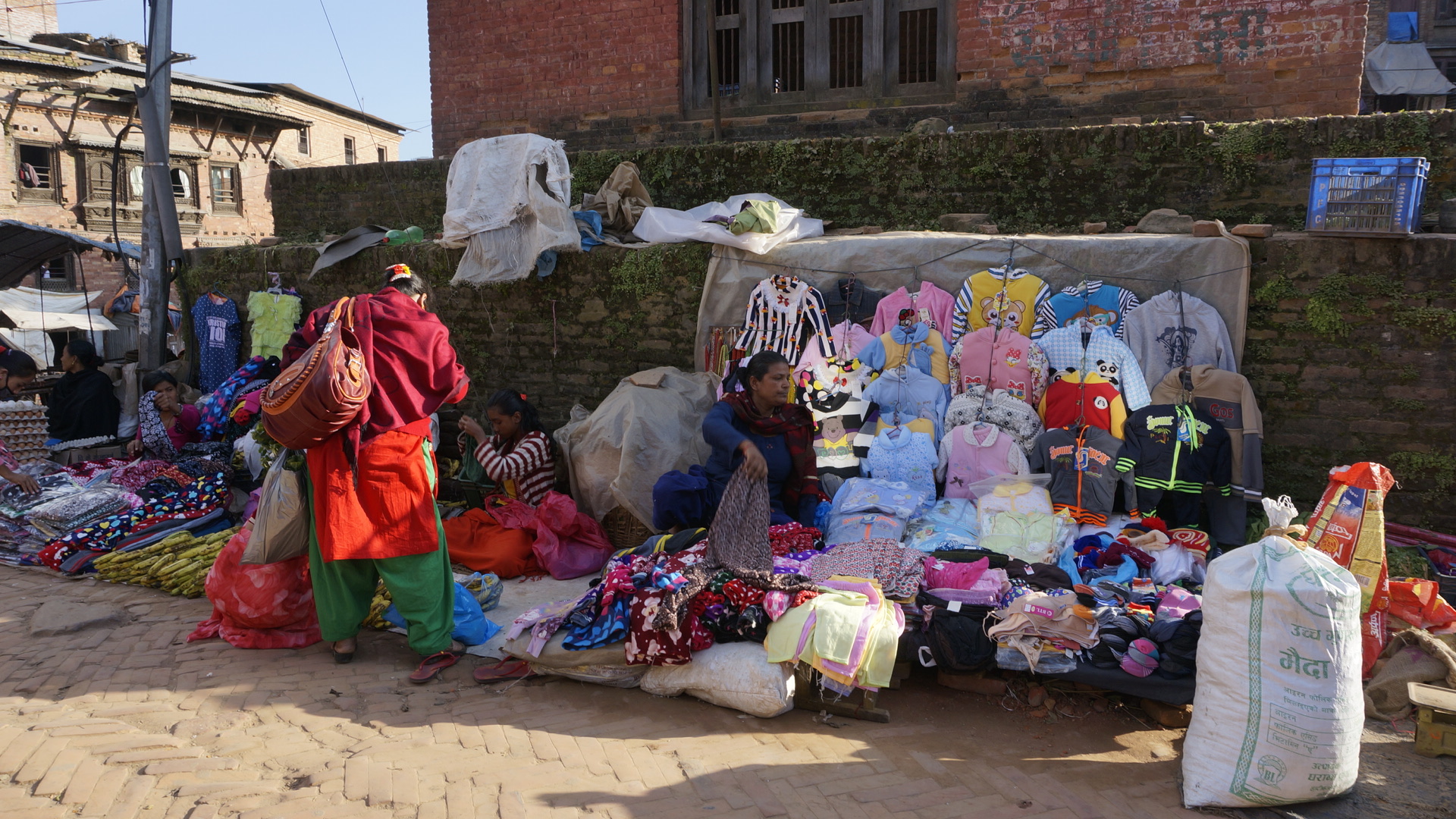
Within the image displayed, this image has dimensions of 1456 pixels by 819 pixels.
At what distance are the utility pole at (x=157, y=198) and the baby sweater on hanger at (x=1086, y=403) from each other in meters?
7.73

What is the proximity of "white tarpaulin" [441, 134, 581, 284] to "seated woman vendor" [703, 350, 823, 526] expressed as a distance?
2334mm

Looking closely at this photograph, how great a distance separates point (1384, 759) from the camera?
3324mm

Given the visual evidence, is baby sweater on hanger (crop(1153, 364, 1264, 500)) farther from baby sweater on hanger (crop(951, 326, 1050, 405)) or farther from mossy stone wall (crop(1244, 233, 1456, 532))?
baby sweater on hanger (crop(951, 326, 1050, 405))

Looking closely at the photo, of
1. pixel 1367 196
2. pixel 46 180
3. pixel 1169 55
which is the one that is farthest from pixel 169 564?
pixel 46 180

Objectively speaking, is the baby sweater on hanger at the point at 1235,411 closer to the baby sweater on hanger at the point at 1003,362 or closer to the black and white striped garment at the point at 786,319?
the baby sweater on hanger at the point at 1003,362

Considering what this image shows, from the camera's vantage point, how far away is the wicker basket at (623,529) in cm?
566

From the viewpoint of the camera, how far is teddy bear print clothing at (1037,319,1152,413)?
5.12 metres

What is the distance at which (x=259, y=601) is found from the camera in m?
4.27

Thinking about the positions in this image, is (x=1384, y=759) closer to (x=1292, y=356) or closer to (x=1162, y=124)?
(x=1292, y=356)

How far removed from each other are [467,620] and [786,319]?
283 centimetres

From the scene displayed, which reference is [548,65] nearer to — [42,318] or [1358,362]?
[1358,362]

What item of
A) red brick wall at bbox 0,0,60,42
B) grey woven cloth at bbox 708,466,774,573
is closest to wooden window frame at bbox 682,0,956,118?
grey woven cloth at bbox 708,466,774,573

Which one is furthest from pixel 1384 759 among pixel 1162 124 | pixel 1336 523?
pixel 1162 124

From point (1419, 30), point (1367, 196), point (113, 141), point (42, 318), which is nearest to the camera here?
point (1367, 196)
